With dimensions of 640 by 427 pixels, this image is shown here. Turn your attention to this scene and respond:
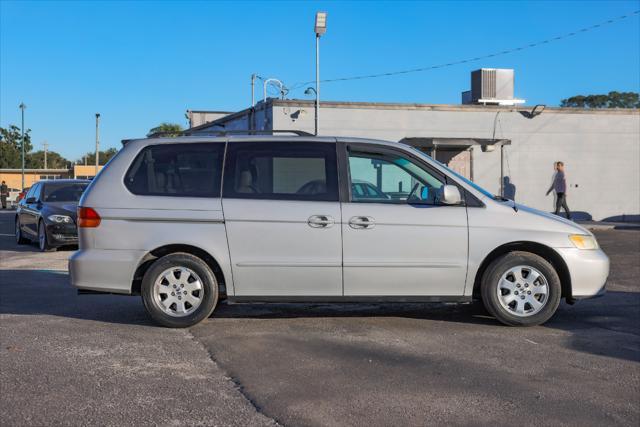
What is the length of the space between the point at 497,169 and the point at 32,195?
15.7 metres

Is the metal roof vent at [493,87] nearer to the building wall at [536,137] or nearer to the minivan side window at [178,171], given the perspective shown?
the building wall at [536,137]

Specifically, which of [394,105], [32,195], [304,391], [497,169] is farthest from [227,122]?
[304,391]

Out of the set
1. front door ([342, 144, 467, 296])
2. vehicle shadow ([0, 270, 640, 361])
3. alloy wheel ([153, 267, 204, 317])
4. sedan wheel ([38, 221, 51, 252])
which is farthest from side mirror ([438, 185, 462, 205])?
sedan wheel ([38, 221, 51, 252])

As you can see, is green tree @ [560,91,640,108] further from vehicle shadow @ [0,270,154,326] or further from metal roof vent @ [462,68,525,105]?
vehicle shadow @ [0,270,154,326]

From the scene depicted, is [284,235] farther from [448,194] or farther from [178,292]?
[448,194]

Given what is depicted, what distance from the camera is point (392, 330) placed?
6352 mm

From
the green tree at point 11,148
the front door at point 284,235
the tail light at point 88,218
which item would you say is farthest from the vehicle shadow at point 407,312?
the green tree at point 11,148

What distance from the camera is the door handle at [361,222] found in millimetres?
6258

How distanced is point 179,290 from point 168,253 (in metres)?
0.38

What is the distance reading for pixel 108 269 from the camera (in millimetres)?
6367

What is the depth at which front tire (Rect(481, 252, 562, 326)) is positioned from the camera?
6.37 m

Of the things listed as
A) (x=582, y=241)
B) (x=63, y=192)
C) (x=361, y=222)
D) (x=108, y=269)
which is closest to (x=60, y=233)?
(x=63, y=192)

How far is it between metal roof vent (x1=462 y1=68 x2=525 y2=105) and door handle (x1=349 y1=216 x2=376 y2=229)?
20.6m

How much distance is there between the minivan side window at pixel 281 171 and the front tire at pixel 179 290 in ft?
2.48
